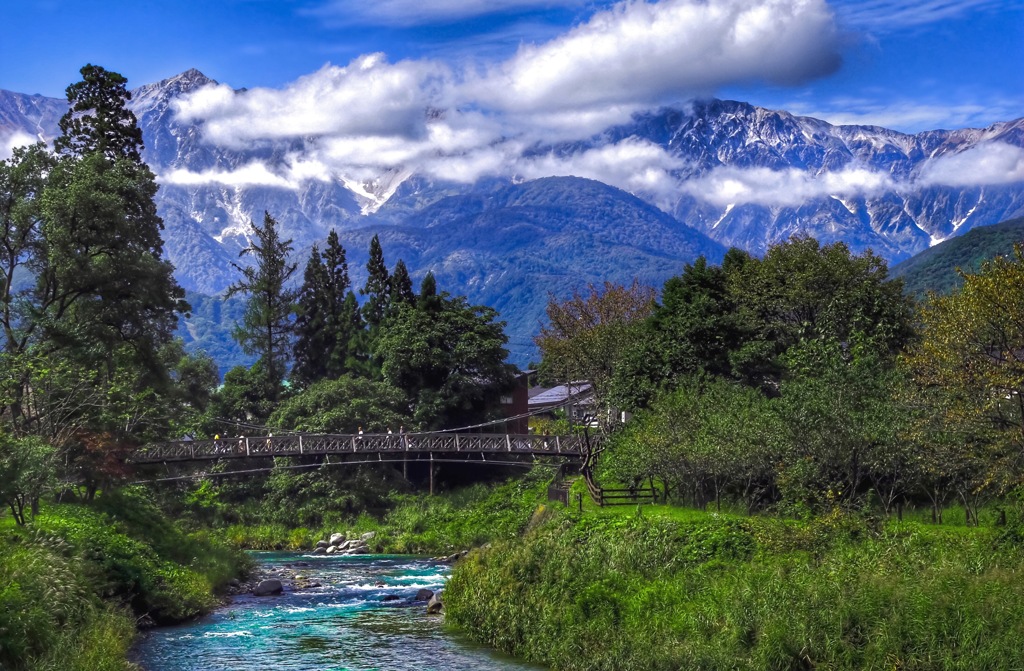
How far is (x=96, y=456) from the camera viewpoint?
122ft

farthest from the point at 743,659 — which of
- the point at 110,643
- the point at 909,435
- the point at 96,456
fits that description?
the point at 96,456

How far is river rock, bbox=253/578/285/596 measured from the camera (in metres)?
38.6

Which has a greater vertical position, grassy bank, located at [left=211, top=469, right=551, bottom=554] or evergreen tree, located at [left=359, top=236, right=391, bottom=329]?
evergreen tree, located at [left=359, top=236, right=391, bottom=329]

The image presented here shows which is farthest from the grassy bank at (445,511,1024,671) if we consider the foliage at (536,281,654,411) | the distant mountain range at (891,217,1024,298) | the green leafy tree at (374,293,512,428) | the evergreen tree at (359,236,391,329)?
the distant mountain range at (891,217,1024,298)

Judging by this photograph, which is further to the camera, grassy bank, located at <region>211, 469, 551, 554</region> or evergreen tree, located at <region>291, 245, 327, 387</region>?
evergreen tree, located at <region>291, 245, 327, 387</region>

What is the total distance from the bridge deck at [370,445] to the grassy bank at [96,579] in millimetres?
18965

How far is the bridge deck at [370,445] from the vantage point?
60750 mm

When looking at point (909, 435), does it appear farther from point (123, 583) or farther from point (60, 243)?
point (60, 243)

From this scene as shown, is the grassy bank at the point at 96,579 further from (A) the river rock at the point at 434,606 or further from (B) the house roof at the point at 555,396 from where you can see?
(B) the house roof at the point at 555,396

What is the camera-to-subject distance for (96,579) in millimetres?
28953

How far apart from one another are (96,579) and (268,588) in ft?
34.4

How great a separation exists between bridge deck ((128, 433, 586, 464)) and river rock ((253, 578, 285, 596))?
2113cm

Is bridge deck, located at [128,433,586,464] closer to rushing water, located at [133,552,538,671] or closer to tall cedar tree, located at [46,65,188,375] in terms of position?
tall cedar tree, located at [46,65,188,375]

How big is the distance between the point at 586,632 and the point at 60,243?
27119 mm
